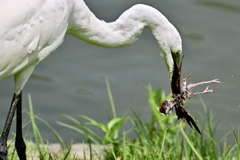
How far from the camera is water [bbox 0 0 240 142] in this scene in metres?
9.34

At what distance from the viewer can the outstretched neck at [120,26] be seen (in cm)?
682

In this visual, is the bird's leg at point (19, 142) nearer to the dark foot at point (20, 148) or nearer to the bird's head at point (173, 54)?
the dark foot at point (20, 148)

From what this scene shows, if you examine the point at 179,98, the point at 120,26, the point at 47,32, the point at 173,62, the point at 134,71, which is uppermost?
the point at 47,32

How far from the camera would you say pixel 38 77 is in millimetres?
9953

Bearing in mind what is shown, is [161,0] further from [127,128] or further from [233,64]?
[127,128]

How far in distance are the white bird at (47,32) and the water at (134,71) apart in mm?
2173

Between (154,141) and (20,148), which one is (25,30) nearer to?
(20,148)

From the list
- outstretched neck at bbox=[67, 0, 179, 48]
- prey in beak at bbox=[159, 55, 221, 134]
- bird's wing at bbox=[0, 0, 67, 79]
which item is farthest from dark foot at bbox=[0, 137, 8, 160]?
prey in beak at bbox=[159, 55, 221, 134]

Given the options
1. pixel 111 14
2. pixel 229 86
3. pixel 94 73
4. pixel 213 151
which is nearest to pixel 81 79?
pixel 94 73

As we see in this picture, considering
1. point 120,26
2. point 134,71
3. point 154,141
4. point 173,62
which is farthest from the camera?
point 134,71

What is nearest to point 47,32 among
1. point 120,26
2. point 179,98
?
point 120,26

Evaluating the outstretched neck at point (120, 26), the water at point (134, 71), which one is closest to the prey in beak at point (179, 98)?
the outstretched neck at point (120, 26)

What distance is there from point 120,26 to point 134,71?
Result: 3.00m

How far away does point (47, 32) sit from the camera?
21.3 ft
